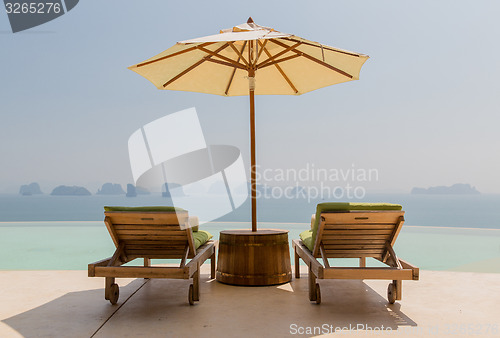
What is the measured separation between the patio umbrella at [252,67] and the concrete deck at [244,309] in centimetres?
105

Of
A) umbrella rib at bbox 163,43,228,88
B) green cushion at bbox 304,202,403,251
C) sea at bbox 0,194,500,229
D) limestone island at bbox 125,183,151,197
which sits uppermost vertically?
umbrella rib at bbox 163,43,228,88

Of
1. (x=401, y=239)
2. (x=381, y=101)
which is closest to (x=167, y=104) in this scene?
(x=381, y=101)

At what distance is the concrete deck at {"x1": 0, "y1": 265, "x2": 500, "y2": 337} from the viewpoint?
287 cm

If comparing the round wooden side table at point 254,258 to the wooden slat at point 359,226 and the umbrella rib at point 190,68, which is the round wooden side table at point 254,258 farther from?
the umbrella rib at point 190,68

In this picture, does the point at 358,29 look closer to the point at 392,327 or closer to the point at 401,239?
the point at 401,239

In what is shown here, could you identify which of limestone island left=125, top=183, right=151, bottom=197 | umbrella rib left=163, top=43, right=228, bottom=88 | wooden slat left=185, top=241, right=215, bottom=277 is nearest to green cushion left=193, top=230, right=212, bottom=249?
wooden slat left=185, top=241, right=215, bottom=277

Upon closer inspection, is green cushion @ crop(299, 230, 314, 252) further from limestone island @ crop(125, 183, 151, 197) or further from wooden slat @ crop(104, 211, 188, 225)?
limestone island @ crop(125, 183, 151, 197)

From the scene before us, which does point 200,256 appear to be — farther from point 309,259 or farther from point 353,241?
point 353,241

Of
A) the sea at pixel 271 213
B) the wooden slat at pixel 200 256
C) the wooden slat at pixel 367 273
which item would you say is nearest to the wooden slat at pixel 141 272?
the wooden slat at pixel 200 256

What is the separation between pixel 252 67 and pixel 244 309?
251 centimetres

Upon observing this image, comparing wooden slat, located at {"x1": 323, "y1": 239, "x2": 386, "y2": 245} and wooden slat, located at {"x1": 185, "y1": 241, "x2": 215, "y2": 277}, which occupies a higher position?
wooden slat, located at {"x1": 323, "y1": 239, "x2": 386, "y2": 245}

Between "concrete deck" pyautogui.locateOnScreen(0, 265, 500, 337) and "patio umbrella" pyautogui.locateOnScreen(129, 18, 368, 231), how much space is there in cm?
105

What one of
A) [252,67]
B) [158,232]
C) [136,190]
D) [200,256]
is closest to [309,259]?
[200,256]

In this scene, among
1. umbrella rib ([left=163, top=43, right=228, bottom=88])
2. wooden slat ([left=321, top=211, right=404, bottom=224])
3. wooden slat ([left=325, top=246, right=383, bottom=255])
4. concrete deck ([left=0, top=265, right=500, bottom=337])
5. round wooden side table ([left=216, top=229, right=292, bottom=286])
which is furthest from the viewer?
umbrella rib ([left=163, top=43, right=228, bottom=88])
